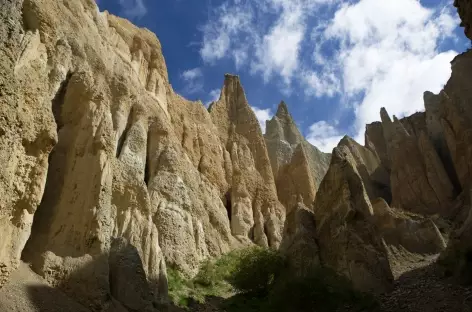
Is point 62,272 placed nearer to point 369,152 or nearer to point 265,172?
point 265,172

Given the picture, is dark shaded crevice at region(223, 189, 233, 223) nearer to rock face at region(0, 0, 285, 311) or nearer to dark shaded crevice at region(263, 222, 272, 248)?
rock face at region(0, 0, 285, 311)

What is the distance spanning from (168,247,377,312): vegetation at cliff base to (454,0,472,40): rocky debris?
1189 cm

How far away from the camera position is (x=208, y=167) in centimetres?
3678

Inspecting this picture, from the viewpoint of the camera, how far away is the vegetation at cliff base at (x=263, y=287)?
61.7 feet

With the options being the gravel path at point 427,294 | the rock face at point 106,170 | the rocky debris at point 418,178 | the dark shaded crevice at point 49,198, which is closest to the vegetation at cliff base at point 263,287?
the gravel path at point 427,294

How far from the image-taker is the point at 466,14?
10.7 metres

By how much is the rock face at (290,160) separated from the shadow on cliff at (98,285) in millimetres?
27411

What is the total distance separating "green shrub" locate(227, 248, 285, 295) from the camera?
2573 centimetres

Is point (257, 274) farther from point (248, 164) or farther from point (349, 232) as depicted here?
point (248, 164)

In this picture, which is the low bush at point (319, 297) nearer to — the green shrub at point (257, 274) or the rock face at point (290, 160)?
the green shrub at point (257, 274)

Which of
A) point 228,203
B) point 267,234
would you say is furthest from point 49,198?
point 267,234

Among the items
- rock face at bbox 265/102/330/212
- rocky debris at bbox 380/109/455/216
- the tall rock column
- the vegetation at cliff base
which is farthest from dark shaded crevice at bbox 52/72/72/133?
rocky debris at bbox 380/109/455/216

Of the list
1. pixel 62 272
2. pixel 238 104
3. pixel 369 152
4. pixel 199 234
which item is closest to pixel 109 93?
pixel 199 234

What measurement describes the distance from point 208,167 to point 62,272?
2245 centimetres
